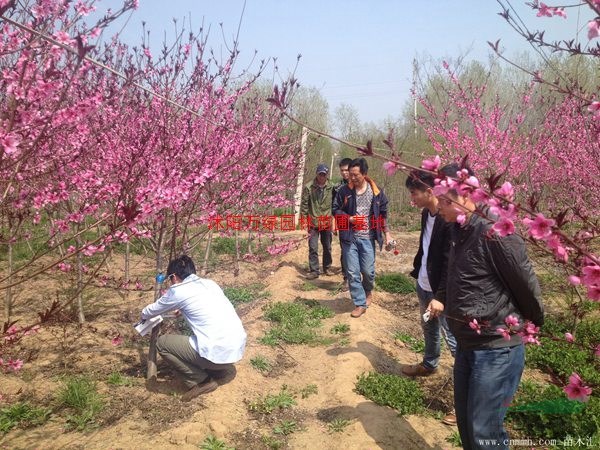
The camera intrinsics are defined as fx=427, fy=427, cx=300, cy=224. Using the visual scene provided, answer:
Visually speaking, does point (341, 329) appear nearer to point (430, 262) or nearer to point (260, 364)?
point (260, 364)

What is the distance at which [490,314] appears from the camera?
2.16 meters

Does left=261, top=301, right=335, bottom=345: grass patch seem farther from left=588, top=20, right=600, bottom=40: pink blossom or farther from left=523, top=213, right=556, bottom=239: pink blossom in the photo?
left=588, top=20, right=600, bottom=40: pink blossom

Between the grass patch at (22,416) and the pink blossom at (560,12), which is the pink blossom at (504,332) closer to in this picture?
the pink blossom at (560,12)

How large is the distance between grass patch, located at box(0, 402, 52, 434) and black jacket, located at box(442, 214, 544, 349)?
301cm

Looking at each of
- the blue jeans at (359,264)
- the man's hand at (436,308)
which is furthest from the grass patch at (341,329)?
the man's hand at (436,308)

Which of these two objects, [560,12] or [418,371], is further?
[418,371]

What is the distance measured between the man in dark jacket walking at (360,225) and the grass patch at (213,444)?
2.57 meters

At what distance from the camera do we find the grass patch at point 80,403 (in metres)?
3.12

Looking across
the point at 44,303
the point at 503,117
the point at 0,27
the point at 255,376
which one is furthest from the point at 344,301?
the point at 503,117

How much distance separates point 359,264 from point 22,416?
11.6 ft

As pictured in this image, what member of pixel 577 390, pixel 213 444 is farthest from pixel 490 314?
pixel 213 444

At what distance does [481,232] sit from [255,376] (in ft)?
8.67

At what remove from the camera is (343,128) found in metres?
27.7

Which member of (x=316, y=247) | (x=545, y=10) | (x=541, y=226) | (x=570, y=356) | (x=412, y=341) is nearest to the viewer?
(x=541, y=226)
